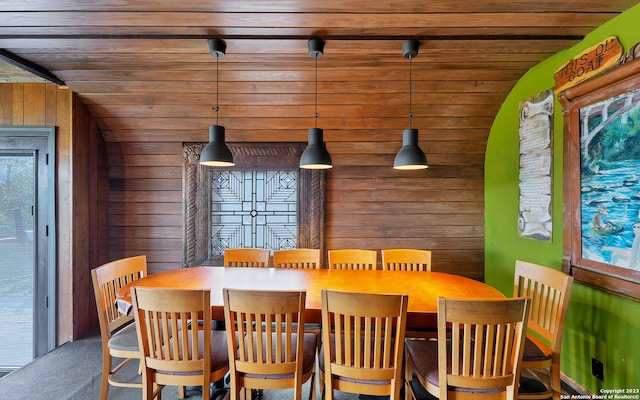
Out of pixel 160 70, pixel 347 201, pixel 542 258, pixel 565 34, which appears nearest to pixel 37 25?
pixel 160 70

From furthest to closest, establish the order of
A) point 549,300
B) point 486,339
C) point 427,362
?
point 549,300
point 427,362
point 486,339

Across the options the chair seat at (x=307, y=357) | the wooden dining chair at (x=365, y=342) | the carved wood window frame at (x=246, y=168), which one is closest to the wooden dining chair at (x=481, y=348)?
the wooden dining chair at (x=365, y=342)

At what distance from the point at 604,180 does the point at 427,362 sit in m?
1.64

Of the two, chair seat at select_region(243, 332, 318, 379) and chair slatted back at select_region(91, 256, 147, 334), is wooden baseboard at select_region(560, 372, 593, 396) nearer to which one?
chair seat at select_region(243, 332, 318, 379)

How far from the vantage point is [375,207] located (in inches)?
132

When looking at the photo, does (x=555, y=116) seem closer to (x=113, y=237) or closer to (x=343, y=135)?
(x=343, y=135)

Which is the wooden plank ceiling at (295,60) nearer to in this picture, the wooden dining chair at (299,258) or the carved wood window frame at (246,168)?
the carved wood window frame at (246,168)

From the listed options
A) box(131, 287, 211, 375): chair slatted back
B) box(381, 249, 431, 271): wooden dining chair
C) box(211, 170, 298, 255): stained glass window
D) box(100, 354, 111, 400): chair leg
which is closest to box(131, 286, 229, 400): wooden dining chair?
box(131, 287, 211, 375): chair slatted back

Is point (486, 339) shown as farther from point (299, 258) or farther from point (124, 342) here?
point (124, 342)

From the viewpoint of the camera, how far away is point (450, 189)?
11.0ft

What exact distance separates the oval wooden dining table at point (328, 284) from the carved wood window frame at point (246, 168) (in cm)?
94

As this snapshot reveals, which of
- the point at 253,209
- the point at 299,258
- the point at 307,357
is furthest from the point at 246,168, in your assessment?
the point at 307,357

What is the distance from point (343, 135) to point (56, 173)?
2.83 m

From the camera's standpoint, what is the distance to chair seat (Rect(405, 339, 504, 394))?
4.72ft
